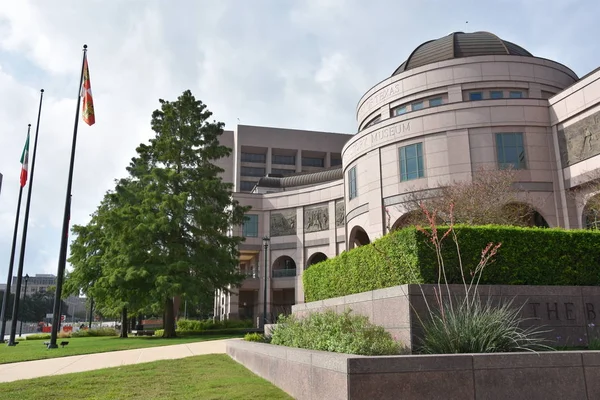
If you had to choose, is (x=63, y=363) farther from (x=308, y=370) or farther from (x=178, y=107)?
(x=178, y=107)

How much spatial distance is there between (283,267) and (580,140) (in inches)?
1422

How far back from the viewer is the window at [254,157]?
85750 mm

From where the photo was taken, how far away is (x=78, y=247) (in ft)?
117

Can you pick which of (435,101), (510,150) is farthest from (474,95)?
(510,150)

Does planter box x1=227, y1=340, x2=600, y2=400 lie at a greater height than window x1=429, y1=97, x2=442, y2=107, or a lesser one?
lesser

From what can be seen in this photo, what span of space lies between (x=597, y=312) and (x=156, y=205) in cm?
2418

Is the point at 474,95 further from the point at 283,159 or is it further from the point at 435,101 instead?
the point at 283,159

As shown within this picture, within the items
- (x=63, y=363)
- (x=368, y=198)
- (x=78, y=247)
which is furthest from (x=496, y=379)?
(x=78, y=247)

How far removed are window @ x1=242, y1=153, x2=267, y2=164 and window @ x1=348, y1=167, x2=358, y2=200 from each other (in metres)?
49.4

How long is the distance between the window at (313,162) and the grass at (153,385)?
75940mm

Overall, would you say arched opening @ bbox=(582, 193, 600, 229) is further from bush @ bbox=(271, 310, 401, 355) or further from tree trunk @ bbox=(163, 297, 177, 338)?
tree trunk @ bbox=(163, 297, 177, 338)

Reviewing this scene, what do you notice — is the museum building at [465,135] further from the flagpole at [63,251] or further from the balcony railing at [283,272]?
the flagpole at [63,251]

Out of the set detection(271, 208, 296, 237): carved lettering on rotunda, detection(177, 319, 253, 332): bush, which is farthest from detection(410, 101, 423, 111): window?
detection(177, 319, 253, 332): bush

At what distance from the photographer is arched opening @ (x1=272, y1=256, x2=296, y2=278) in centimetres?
5369
